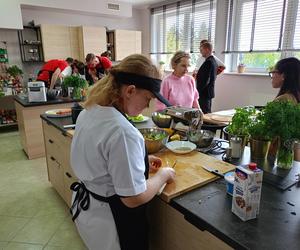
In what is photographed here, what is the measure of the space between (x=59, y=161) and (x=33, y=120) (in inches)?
50.8

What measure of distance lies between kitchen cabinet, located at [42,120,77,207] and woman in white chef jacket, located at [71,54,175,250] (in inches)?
38.8

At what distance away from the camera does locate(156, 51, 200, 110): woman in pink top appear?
8.46 ft

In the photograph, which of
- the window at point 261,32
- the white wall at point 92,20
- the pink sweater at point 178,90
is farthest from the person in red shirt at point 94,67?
the window at point 261,32

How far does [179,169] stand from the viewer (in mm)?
1223

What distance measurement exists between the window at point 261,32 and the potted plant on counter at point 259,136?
302 cm

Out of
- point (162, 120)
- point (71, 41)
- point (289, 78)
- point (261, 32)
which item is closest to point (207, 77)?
point (261, 32)

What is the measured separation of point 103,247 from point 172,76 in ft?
6.55

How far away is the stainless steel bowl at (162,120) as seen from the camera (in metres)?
1.88

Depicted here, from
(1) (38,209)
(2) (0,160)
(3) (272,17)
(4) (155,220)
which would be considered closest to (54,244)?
(1) (38,209)

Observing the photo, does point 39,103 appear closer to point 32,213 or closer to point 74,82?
point 74,82

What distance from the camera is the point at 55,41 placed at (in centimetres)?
502

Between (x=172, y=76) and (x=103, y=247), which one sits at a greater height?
(x=172, y=76)

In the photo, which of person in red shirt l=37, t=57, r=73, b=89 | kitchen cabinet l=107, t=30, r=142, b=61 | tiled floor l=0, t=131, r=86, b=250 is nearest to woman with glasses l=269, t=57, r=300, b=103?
tiled floor l=0, t=131, r=86, b=250

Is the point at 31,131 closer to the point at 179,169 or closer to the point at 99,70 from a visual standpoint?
the point at 99,70
